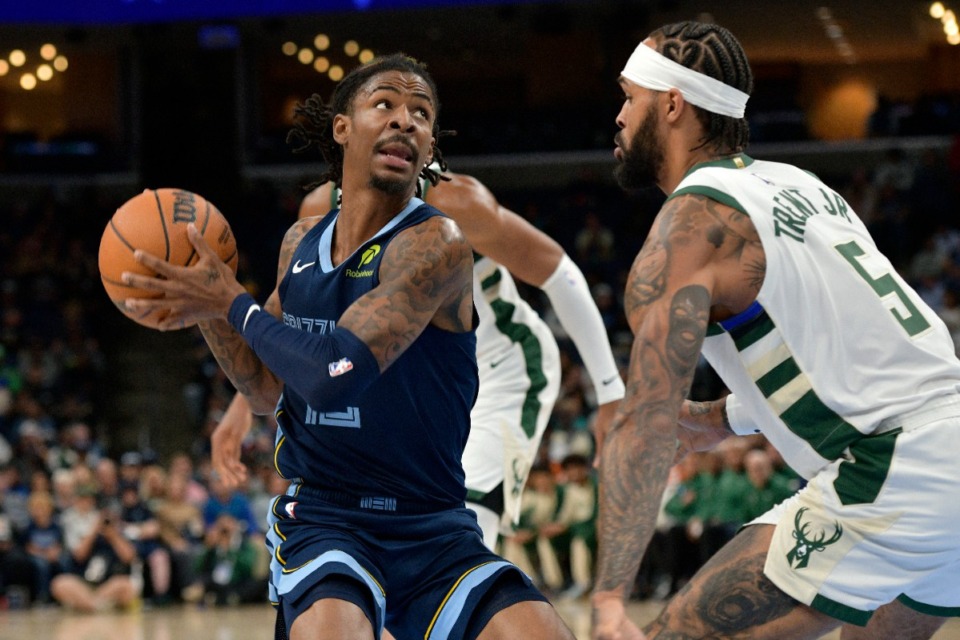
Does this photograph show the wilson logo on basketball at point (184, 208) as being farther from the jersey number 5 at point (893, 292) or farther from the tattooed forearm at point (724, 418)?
the jersey number 5 at point (893, 292)

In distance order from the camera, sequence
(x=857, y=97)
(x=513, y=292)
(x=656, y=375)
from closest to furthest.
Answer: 1. (x=656, y=375)
2. (x=513, y=292)
3. (x=857, y=97)

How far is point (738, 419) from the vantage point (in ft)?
12.9

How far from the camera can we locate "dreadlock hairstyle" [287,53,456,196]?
13.6 ft

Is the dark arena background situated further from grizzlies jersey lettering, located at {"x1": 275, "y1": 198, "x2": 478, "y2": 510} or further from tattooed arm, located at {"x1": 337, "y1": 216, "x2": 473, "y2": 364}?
tattooed arm, located at {"x1": 337, "y1": 216, "x2": 473, "y2": 364}

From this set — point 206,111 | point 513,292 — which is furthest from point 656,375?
point 206,111

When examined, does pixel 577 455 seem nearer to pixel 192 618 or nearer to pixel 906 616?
pixel 192 618

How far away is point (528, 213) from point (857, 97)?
859cm

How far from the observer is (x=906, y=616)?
3.53m

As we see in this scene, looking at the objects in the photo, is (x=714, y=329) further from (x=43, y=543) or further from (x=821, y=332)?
(x=43, y=543)

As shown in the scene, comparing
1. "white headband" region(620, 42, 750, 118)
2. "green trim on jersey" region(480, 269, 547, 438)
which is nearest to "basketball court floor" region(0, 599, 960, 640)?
"green trim on jersey" region(480, 269, 547, 438)

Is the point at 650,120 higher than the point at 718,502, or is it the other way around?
the point at 650,120

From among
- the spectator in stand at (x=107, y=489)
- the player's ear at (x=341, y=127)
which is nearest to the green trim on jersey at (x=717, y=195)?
the player's ear at (x=341, y=127)

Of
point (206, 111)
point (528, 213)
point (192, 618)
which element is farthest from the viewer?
point (206, 111)

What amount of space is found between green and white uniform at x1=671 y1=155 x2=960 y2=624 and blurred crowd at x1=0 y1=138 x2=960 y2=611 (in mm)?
5648
